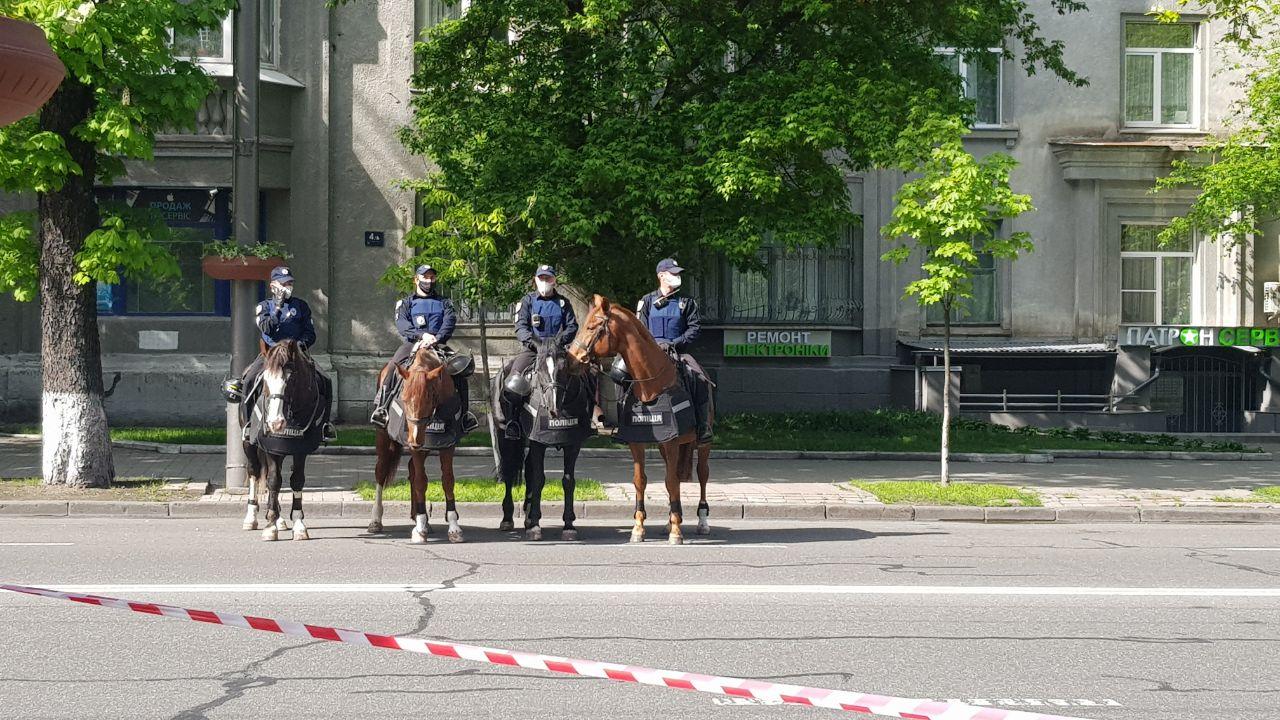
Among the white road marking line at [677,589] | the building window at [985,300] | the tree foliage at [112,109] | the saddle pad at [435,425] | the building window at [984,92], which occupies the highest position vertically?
the building window at [984,92]

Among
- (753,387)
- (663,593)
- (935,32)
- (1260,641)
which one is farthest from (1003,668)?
(753,387)

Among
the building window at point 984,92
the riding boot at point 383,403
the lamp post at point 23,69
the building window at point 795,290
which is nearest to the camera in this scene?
the lamp post at point 23,69

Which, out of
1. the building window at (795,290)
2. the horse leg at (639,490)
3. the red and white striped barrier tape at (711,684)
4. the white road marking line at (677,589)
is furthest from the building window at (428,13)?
the red and white striped barrier tape at (711,684)

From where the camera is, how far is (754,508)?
48.0 feet

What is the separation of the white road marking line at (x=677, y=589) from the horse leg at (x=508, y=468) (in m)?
3.13

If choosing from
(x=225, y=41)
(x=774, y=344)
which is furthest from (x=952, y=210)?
(x=225, y=41)

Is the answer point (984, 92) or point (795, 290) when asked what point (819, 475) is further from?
point (984, 92)

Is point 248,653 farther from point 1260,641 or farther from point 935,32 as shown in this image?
point 935,32

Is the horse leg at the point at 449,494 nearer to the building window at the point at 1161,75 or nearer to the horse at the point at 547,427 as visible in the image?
the horse at the point at 547,427

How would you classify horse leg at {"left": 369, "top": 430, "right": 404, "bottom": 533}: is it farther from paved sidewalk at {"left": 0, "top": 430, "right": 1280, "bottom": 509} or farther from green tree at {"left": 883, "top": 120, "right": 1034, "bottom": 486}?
green tree at {"left": 883, "top": 120, "right": 1034, "bottom": 486}

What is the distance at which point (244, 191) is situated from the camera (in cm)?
1530

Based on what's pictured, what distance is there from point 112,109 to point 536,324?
570 centimetres

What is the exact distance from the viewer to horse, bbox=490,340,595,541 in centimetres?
1173

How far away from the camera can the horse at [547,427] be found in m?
11.7
